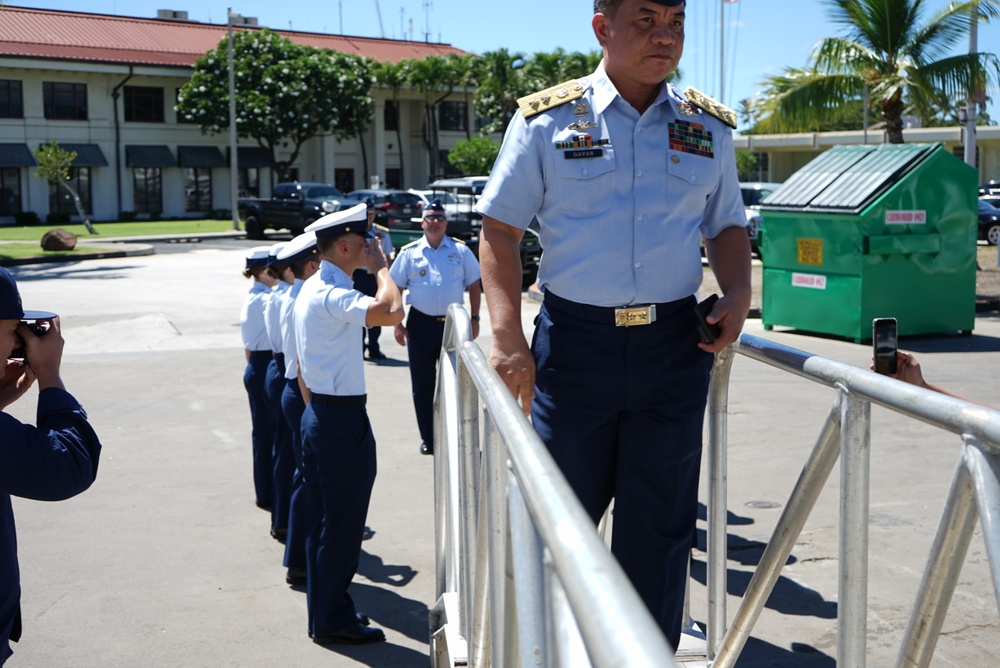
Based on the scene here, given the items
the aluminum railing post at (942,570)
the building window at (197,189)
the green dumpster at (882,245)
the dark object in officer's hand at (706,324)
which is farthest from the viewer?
the building window at (197,189)

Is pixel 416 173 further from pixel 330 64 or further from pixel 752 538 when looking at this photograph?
pixel 752 538

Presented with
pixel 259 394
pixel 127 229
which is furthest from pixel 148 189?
pixel 259 394

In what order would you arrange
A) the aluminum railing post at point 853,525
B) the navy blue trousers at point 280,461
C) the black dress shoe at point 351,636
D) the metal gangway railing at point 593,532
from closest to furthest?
the metal gangway railing at point 593,532
the aluminum railing post at point 853,525
the black dress shoe at point 351,636
the navy blue trousers at point 280,461

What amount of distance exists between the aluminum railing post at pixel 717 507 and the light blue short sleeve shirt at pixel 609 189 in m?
0.74

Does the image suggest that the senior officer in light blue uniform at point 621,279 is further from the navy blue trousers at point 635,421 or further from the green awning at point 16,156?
the green awning at point 16,156

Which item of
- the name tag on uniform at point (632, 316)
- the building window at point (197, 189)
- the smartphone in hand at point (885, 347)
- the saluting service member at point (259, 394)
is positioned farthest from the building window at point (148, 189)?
the smartphone in hand at point (885, 347)

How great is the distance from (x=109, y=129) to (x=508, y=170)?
158 feet

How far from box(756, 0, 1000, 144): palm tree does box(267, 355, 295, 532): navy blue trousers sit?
14.3 metres

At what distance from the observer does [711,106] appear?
10.9 ft

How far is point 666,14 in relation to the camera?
9.91 feet

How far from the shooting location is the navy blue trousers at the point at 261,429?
22.6 ft

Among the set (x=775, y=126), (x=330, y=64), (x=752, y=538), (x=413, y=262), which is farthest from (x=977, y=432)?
(x=330, y=64)

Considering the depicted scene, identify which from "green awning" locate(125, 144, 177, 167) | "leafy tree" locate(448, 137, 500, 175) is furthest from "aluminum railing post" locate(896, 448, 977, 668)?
"green awning" locate(125, 144, 177, 167)

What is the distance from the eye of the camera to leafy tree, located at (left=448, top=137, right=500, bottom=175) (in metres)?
46.3
